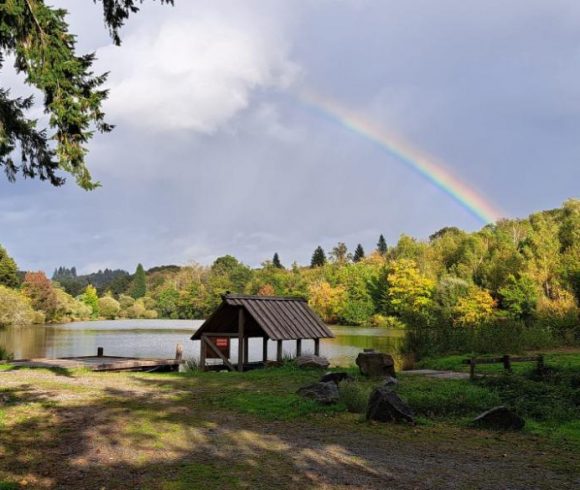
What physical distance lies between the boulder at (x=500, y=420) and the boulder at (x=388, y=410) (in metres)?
1.11

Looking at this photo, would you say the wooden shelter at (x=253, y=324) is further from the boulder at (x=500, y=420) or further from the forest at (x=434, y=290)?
the boulder at (x=500, y=420)

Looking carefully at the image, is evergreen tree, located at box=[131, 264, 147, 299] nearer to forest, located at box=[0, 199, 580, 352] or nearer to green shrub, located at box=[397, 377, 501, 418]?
forest, located at box=[0, 199, 580, 352]

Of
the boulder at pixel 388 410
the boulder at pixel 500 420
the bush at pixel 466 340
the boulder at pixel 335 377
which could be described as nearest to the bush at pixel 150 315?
the bush at pixel 466 340

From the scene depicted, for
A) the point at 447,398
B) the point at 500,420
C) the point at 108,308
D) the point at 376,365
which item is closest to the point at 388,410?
the point at 500,420

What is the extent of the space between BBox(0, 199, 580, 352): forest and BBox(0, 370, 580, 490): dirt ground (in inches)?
596

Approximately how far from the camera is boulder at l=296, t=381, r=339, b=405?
10.4 metres

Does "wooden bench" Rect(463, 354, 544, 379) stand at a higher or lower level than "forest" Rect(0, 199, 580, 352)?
lower

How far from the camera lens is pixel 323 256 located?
12506cm

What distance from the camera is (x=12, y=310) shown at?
58000mm

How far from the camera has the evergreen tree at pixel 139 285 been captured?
140000mm

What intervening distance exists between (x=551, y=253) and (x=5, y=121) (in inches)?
1798

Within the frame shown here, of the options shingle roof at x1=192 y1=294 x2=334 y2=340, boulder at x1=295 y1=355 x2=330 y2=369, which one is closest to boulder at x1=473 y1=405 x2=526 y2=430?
boulder at x1=295 y1=355 x2=330 y2=369

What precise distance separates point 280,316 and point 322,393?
9.06 meters

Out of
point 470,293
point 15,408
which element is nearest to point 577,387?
point 15,408
